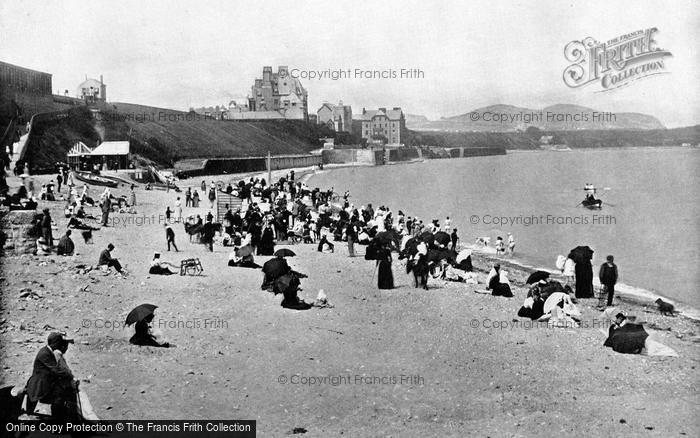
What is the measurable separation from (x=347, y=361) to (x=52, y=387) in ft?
15.3

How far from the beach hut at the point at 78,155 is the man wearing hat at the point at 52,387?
1350 inches

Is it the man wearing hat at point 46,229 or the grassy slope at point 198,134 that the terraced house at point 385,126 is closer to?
the grassy slope at point 198,134

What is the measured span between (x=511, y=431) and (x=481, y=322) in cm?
501

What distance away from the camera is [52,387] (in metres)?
7.67

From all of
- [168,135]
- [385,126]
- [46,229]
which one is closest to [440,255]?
[46,229]

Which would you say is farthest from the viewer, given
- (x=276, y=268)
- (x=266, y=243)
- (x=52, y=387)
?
(x=266, y=243)

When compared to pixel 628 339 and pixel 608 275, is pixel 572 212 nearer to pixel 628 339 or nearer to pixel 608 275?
pixel 608 275

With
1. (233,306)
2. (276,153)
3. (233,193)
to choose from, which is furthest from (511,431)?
(276,153)

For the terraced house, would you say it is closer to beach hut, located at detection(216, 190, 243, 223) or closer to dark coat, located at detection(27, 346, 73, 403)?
beach hut, located at detection(216, 190, 243, 223)

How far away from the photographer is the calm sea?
2822 cm

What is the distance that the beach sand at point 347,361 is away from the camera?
342 inches

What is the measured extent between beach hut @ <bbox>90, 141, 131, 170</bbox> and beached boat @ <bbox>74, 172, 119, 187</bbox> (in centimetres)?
552

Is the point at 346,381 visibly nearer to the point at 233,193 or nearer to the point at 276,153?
the point at 233,193

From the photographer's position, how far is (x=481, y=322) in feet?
43.5
